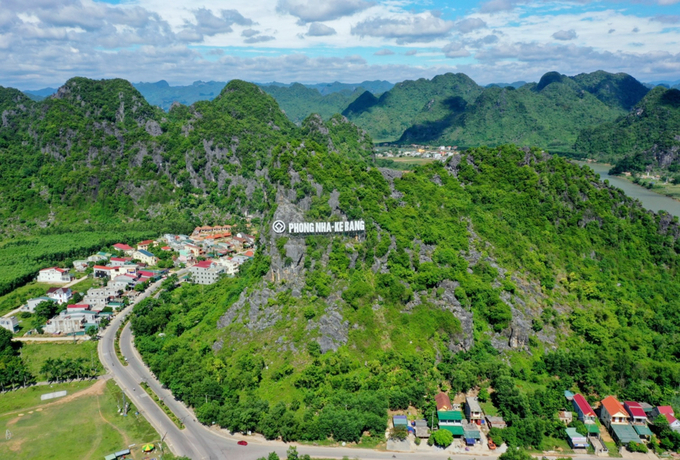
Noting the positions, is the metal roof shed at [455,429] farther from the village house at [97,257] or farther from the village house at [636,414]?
the village house at [97,257]

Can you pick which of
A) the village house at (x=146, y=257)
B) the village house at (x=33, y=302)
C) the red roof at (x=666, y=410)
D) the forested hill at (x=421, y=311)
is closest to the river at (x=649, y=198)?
the forested hill at (x=421, y=311)

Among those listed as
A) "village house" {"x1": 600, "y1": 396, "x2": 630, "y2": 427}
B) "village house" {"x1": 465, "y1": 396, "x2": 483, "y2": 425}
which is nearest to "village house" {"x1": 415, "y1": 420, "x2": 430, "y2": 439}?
"village house" {"x1": 465, "y1": 396, "x2": 483, "y2": 425}

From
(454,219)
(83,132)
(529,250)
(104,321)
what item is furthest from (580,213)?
(83,132)

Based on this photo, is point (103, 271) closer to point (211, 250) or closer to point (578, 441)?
point (211, 250)

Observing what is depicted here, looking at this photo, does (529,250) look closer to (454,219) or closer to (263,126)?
(454,219)

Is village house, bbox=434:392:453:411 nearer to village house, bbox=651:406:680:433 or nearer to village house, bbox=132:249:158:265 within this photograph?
village house, bbox=651:406:680:433

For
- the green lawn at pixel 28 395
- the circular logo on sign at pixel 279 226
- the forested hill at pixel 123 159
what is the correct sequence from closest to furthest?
the green lawn at pixel 28 395
the circular logo on sign at pixel 279 226
the forested hill at pixel 123 159
